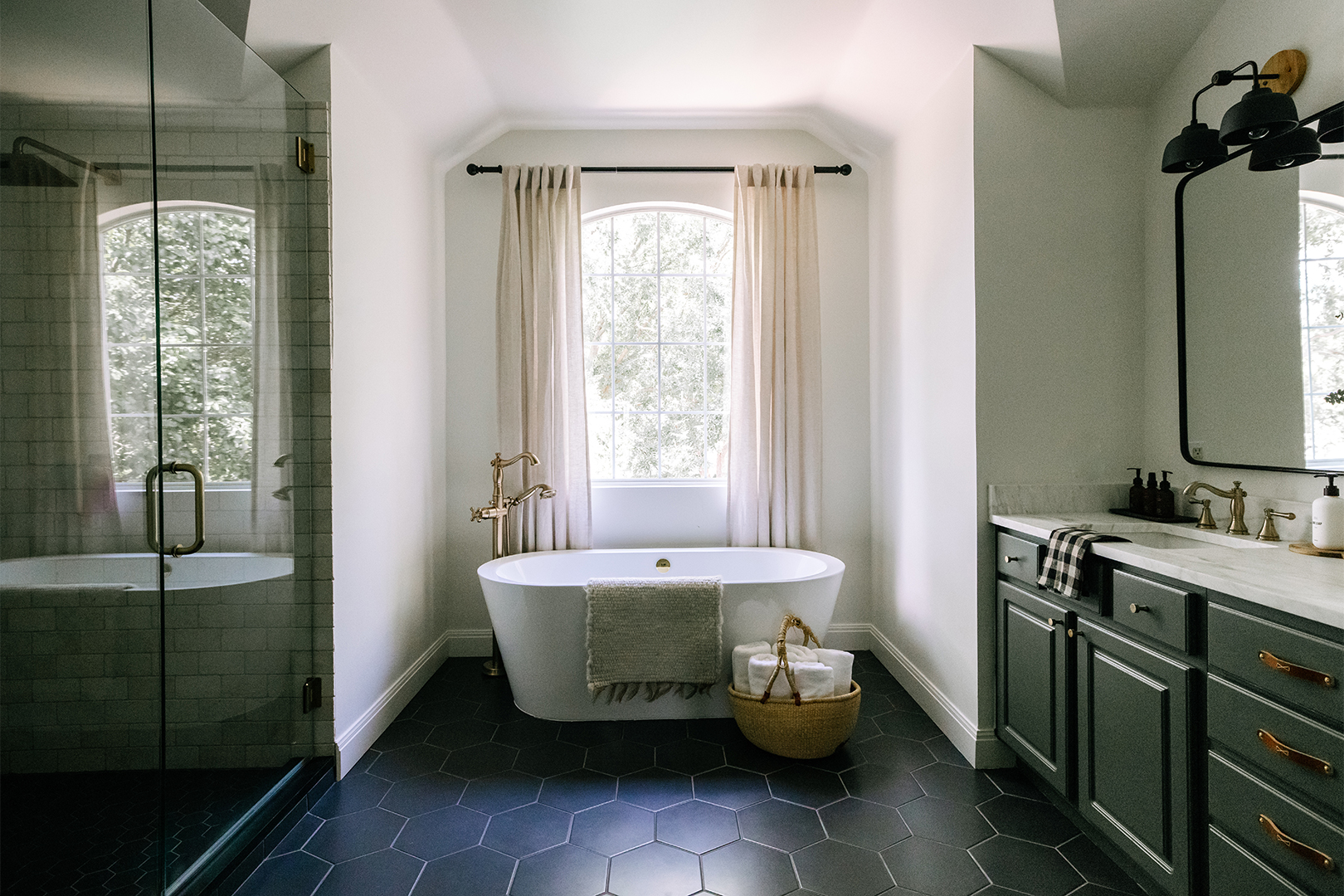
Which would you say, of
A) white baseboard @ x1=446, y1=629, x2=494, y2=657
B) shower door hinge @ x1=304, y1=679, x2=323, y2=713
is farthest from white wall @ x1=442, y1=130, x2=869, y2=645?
shower door hinge @ x1=304, y1=679, x2=323, y2=713

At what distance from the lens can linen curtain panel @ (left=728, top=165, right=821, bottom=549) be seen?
143 inches

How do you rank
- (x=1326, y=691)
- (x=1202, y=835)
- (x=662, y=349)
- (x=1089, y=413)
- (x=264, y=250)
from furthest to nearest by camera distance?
(x=662, y=349)
(x=1089, y=413)
(x=264, y=250)
(x=1202, y=835)
(x=1326, y=691)

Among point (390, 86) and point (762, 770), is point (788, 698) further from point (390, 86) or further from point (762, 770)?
point (390, 86)

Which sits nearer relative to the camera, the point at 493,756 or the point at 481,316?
the point at 493,756

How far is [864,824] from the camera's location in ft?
7.14

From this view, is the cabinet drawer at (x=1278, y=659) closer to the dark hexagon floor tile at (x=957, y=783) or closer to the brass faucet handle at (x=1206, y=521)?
the brass faucet handle at (x=1206, y=521)

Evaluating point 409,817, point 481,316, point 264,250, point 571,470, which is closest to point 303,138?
point 264,250

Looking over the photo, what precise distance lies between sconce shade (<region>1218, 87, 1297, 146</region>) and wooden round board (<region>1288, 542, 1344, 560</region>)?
1043 mm

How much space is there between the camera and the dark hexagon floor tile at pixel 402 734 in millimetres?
2756

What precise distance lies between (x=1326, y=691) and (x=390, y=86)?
339 cm

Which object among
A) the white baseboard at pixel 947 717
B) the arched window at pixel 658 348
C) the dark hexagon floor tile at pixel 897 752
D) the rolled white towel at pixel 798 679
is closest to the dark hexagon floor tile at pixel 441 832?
the rolled white towel at pixel 798 679

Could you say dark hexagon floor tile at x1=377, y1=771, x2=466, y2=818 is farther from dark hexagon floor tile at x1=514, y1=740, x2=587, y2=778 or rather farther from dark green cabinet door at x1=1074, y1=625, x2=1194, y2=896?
dark green cabinet door at x1=1074, y1=625, x2=1194, y2=896

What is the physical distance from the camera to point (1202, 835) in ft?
5.22

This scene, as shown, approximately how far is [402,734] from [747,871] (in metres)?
1.57
